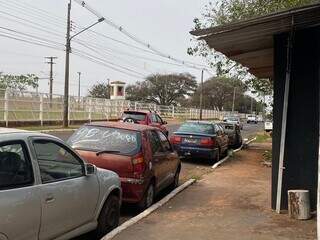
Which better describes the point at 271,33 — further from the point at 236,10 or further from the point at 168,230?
the point at 236,10

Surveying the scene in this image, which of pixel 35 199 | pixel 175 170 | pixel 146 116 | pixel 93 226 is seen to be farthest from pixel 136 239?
pixel 146 116

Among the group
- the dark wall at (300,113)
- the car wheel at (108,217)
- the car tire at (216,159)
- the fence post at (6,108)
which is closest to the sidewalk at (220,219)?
the car wheel at (108,217)

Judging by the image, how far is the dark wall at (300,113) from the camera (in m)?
9.48

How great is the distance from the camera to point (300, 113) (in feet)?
31.6

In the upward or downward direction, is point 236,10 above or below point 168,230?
above

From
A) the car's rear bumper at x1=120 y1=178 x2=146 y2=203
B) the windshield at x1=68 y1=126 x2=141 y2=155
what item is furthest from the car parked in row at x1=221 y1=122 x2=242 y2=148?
the car's rear bumper at x1=120 y1=178 x2=146 y2=203

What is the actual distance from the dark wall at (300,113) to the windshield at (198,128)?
10.5 metres

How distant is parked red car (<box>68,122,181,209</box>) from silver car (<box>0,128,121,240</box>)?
1.83 m

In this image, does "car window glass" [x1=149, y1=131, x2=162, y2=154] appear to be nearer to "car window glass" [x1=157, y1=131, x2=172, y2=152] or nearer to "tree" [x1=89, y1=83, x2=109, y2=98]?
"car window glass" [x1=157, y1=131, x2=172, y2=152]

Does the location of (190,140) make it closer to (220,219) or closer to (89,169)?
(220,219)

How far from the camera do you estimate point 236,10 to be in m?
25.4

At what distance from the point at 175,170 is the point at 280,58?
13.3 ft

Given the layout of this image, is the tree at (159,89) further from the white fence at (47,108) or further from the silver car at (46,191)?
the silver car at (46,191)

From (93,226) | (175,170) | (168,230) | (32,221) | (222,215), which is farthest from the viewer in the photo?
(175,170)
